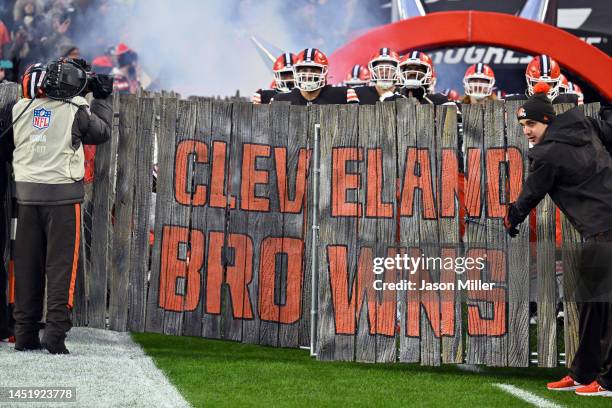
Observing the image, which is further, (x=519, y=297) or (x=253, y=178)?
(x=253, y=178)

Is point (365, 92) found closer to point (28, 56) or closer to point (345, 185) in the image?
point (345, 185)

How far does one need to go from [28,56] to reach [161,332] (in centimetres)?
1249

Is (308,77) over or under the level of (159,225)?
over

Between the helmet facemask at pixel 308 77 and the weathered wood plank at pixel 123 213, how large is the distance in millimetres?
2422

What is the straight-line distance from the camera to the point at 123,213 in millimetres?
7359

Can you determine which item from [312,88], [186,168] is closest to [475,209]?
[186,168]

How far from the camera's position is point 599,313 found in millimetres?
6273

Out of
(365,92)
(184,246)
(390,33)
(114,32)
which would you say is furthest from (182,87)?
(184,246)

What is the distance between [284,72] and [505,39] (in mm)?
4144

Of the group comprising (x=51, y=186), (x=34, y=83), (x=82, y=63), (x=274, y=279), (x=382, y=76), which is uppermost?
(x=382, y=76)

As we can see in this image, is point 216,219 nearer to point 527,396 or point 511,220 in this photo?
point 511,220

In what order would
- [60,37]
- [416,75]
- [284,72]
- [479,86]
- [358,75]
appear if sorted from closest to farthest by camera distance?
[416,75] → [284,72] → [479,86] → [358,75] → [60,37]

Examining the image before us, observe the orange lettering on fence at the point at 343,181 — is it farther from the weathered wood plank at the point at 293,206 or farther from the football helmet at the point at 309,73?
the football helmet at the point at 309,73

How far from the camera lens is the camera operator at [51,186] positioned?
6.87m
